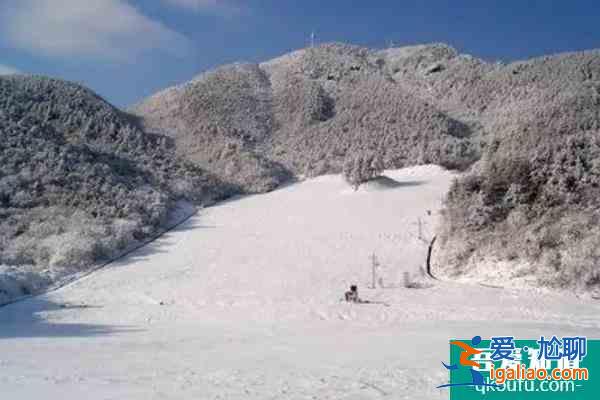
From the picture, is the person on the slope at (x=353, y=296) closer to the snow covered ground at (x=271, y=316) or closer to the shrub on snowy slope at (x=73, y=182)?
the snow covered ground at (x=271, y=316)

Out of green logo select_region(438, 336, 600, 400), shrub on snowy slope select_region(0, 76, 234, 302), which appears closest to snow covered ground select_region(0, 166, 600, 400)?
green logo select_region(438, 336, 600, 400)

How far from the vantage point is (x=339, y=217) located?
20125 mm

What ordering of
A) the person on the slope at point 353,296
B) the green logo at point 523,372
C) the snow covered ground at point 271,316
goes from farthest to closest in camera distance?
the person on the slope at point 353,296 < the snow covered ground at point 271,316 < the green logo at point 523,372

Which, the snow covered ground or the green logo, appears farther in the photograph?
the snow covered ground

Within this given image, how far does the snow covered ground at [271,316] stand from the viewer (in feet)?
18.2

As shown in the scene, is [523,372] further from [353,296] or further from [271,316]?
[353,296]

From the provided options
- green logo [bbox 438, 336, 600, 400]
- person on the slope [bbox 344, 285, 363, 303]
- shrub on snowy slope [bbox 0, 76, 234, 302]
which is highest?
shrub on snowy slope [bbox 0, 76, 234, 302]

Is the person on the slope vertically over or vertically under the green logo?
under

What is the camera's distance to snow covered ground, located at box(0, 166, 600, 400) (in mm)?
5555

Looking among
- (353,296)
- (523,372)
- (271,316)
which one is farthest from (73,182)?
(523,372)

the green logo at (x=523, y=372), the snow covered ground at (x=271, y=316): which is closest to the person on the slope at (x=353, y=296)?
the snow covered ground at (x=271, y=316)

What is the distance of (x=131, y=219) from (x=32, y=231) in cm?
324

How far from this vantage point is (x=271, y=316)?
10.8 metres

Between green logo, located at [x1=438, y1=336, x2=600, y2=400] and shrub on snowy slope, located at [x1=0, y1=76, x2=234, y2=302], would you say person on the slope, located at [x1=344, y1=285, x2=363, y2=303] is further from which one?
shrub on snowy slope, located at [x1=0, y1=76, x2=234, y2=302]
